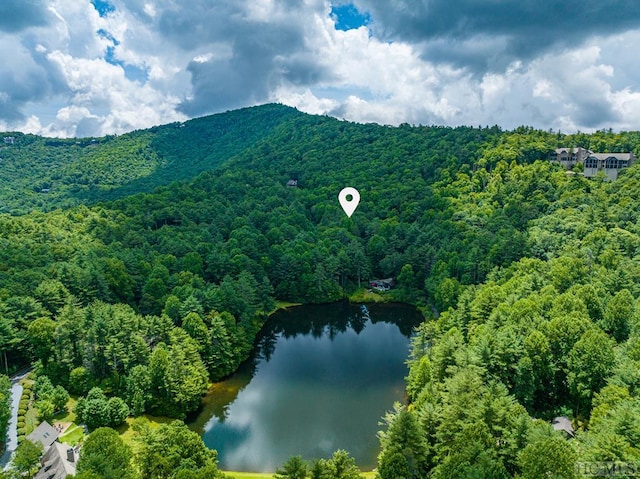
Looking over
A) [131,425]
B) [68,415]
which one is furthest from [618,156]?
[68,415]

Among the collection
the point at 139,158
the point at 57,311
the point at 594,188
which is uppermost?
the point at 139,158

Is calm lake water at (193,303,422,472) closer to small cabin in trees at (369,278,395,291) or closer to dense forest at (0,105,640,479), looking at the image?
dense forest at (0,105,640,479)

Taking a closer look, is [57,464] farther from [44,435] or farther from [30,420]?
[30,420]

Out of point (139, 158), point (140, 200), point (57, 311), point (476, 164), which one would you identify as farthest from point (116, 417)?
point (139, 158)

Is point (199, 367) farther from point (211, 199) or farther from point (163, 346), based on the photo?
point (211, 199)

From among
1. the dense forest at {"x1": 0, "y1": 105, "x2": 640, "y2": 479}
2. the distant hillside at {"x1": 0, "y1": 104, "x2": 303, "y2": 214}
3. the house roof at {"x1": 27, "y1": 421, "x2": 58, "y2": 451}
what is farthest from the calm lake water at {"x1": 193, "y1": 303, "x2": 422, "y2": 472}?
the distant hillside at {"x1": 0, "y1": 104, "x2": 303, "y2": 214}

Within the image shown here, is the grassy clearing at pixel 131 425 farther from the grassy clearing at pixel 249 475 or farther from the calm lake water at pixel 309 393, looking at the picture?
the grassy clearing at pixel 249 475
